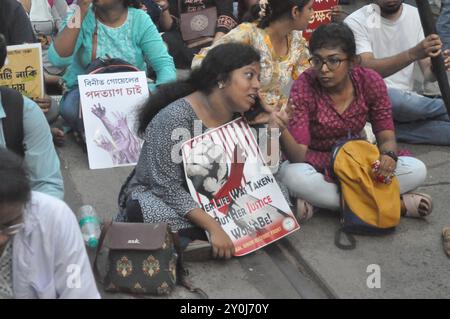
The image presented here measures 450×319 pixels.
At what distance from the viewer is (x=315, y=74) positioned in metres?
3.99

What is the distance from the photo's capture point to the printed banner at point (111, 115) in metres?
4.58

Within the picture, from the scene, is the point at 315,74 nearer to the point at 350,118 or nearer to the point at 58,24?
the point at 350,118

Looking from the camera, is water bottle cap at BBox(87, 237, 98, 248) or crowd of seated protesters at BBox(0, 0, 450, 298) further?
water bottle cap at BBox(87, 237, 98, 248)

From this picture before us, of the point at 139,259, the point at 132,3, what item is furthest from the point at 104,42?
the point at 139,259

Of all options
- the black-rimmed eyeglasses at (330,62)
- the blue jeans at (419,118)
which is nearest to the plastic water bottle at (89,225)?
the black-rimmed eyeglasses at (330,62)

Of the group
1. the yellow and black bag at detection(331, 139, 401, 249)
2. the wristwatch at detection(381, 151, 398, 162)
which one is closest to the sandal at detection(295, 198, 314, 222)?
the yellow and black bag at detection(331, 139, 401, 249)

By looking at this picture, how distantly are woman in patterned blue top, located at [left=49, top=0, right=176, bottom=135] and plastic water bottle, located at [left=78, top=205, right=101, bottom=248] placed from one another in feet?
3.26

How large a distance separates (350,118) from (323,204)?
461mm

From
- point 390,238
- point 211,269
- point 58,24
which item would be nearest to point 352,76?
point 390,238

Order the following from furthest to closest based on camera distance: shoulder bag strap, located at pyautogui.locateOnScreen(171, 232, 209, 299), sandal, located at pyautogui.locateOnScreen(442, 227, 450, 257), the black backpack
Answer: sandal, located at pyautogui.locateOnScreen(442, 227, 450, 257) → shoulder bag strap, located at pyautogui.locateOnScreen(171, 232, 209, 299) → the black backpack

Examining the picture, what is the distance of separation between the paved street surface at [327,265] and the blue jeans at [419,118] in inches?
32.6

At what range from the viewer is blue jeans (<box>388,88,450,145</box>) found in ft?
16.1

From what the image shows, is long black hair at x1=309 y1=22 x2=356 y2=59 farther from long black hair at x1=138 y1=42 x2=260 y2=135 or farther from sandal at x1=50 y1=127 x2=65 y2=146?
sandal at x1=50 y1=127 x2=65 y2=146

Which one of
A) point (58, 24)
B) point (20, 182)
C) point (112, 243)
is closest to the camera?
point (20, 182)
